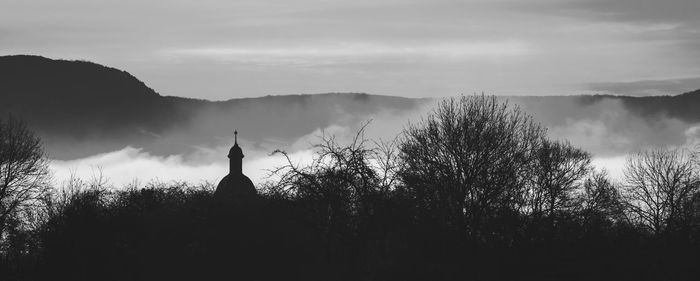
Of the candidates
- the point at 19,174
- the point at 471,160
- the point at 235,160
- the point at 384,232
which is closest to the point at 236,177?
the point at 235,160

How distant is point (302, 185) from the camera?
3459 cm

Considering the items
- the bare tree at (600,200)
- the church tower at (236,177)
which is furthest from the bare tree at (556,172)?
the church tower at (236,177)

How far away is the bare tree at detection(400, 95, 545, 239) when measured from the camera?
49.1 metres

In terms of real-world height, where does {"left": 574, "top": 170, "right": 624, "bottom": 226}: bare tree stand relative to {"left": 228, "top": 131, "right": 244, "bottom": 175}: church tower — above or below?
below

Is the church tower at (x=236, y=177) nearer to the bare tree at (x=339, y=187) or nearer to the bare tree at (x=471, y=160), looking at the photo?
the bare tree at (x=471, y=160)

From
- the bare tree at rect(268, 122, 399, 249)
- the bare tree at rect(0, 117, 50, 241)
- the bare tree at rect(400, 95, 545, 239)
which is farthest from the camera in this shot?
the bare tree at rect(0, 117, 50, 241)

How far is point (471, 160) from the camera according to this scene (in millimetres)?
53562

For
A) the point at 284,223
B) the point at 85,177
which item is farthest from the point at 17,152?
the point at 284,223

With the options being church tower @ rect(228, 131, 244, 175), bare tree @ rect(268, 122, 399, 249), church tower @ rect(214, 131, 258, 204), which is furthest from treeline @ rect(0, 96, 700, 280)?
church tower @ rect(228, 131, 244, 175)

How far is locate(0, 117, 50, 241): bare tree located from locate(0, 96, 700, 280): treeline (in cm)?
215

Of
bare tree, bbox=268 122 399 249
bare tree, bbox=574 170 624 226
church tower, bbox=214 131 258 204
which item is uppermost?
church tower, bbox=214 131 258 204

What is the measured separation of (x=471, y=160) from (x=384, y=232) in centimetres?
Result: 1862

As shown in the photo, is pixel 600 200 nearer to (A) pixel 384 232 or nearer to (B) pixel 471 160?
(B) pixel 471 160

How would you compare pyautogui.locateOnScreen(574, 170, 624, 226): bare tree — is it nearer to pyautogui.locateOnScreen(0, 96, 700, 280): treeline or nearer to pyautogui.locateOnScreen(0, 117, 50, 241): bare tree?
pyautogui.locateOnScreen(0, 96, 700, 280): treeline
